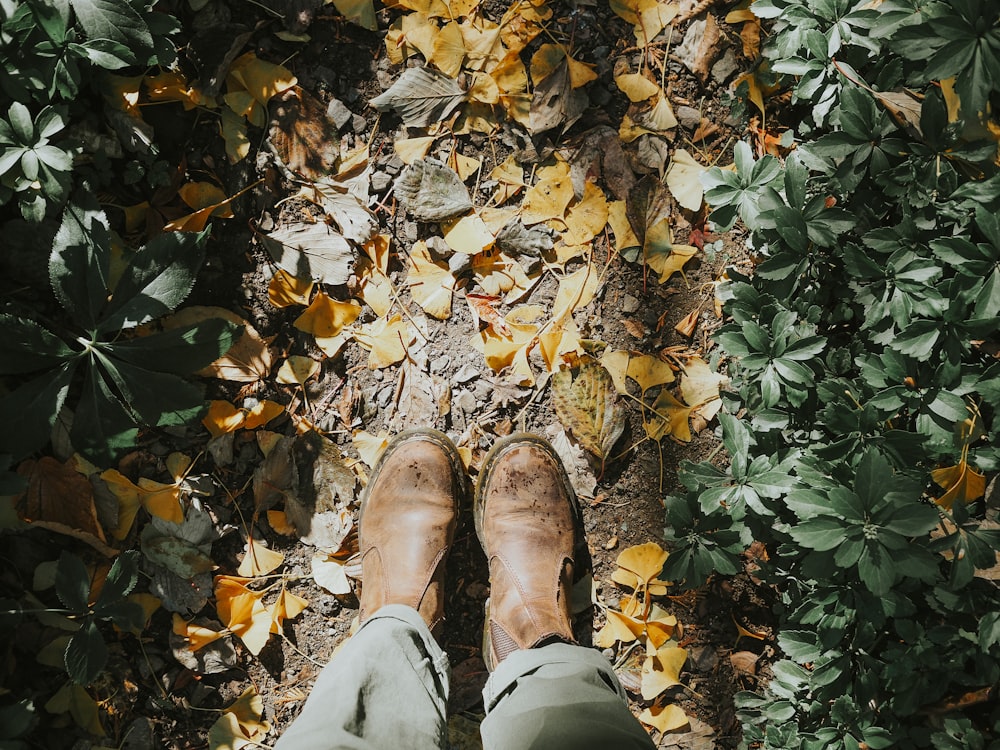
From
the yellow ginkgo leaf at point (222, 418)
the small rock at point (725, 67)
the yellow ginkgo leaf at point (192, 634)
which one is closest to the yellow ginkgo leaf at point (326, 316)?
the yellow ginkgo leaf at point (222, 418)

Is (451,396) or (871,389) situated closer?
(871,389)

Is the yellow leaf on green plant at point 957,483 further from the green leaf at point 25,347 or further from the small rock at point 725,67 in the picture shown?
the green leaf at point 25,347

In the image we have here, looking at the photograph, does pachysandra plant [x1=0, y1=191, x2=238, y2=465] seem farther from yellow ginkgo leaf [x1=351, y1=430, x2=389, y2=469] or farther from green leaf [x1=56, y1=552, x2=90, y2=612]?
yellow ginkgo leaf [x1=351, y1=430, x2=389, y2=469]

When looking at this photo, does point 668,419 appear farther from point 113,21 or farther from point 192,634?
point 113,21

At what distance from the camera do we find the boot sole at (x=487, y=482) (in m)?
1.72

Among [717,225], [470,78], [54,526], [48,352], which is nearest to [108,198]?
[48,352]

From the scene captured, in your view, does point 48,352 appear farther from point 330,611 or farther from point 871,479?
point 871,479

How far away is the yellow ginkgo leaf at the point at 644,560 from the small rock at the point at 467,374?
60 centimetres

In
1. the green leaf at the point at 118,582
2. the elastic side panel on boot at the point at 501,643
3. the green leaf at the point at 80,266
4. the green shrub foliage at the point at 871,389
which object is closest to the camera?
the green shrub foliage at the point at 871,389

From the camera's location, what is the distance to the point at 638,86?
5.52 feet

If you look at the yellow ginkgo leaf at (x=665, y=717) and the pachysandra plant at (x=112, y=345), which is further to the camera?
the yellow ginkgo leaf at (x=665, y=717)

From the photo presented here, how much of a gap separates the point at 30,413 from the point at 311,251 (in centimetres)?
73

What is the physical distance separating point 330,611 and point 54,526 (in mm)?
683

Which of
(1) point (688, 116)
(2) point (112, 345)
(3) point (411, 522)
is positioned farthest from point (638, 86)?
(2) point (112, 345)
